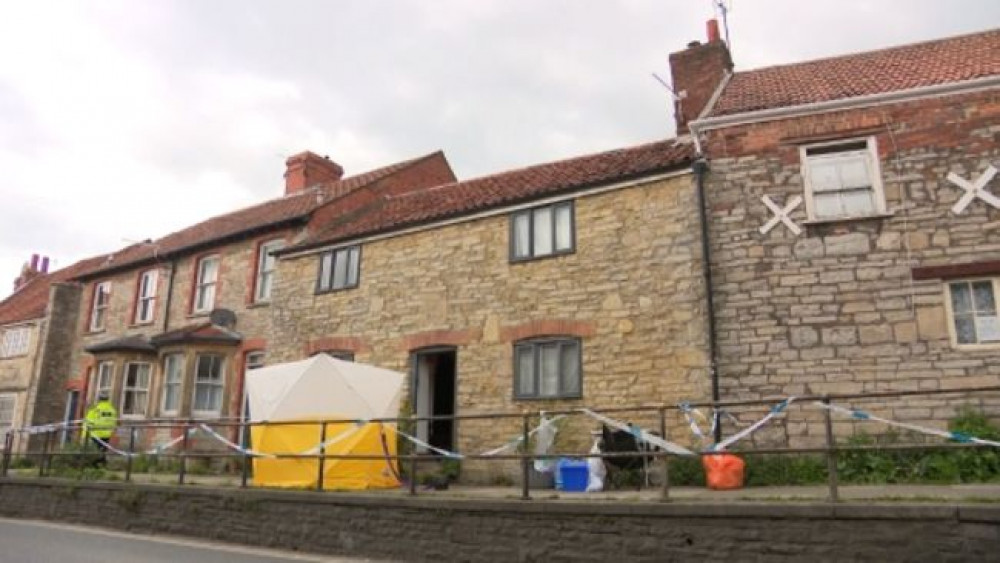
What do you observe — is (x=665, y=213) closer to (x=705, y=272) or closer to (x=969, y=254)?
(x=705, y=272)

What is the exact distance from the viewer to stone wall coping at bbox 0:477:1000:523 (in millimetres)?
6008

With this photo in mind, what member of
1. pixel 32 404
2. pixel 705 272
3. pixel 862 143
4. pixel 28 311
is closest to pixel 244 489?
pixel 705 272

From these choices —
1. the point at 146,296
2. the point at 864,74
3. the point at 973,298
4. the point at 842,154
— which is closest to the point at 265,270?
the point at 146,296

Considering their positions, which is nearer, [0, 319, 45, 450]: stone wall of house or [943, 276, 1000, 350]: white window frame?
[943, 276, 1000, 350]: white window frame

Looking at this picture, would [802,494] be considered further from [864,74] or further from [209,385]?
[209,385]

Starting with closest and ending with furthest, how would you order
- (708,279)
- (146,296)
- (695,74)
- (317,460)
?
(317,460), (708,279), (695,74), (146,296)

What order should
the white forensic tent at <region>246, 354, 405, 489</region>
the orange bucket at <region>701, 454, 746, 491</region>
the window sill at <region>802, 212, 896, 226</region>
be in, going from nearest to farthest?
the orange bucket at <region>701, 454, 746, 491</region> < the window sill at <region>802, 212, 896, 226</region> < the white forensic tent at <region>246, 354, 405, 489</region>

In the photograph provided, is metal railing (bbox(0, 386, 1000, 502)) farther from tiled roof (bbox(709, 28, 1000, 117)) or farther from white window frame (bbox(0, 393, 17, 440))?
white window frame (bbox(0, 393, 17, 440))

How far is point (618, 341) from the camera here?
11641 mm

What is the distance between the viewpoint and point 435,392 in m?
15.0

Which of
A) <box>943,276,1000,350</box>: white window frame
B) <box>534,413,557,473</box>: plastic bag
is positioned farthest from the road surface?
<box>943,276,1000,350</box>: white window frame

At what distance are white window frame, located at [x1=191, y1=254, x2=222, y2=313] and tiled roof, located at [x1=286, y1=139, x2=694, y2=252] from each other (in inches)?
156

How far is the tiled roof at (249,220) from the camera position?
1933cm

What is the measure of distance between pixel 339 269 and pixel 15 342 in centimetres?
1651
